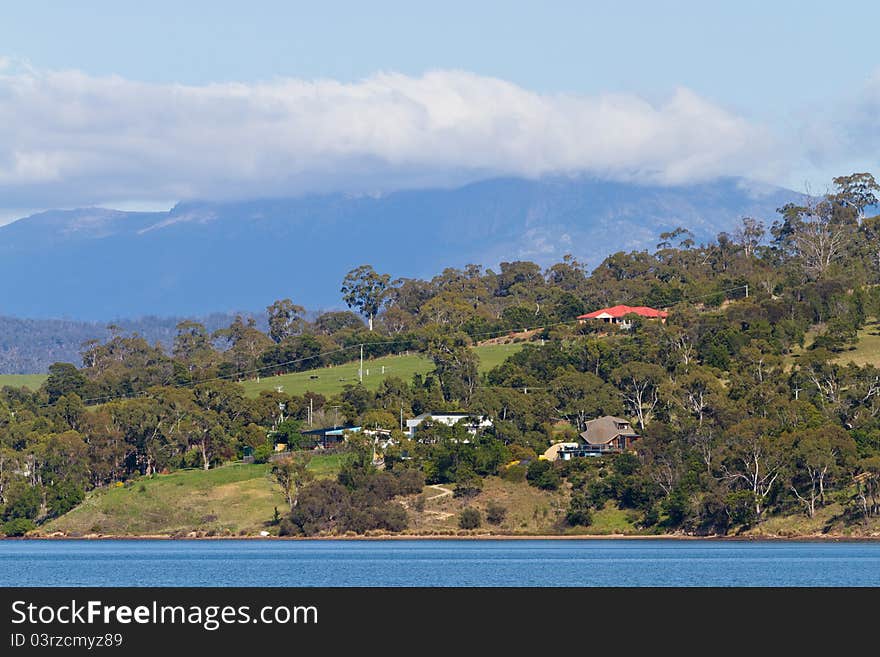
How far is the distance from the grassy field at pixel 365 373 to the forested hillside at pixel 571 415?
304 cm

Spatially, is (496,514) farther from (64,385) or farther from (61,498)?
(64,385)

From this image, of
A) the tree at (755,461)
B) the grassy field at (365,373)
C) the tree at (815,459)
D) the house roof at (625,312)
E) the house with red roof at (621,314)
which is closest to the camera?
the tree at (815,459)

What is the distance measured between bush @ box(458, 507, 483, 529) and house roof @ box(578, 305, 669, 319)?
5797 centimetres

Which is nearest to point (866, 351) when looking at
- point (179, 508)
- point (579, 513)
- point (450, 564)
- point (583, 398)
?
point (583, 398)

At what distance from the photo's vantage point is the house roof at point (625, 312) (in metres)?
163

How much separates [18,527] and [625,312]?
76.3 meters

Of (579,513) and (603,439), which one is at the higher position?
(603,439)

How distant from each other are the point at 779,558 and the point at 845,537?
1918 centimetres

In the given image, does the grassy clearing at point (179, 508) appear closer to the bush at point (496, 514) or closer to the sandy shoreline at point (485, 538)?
the sandy shoreline at point (485, 538)

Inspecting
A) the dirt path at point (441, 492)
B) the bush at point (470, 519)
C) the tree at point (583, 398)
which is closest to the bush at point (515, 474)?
the bush at point (470, 519)

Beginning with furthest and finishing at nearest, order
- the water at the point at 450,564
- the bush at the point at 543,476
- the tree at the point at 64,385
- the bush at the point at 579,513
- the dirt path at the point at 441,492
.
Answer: the tree at the point at 64,385 → the dirt path at the point at 441,492 → the bush at the point at 543,476 → the bush at the point at 579,513 → the water at the point at 450,564

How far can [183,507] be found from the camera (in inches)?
4505

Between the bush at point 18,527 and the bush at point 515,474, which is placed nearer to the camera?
the bush at point 515,474
